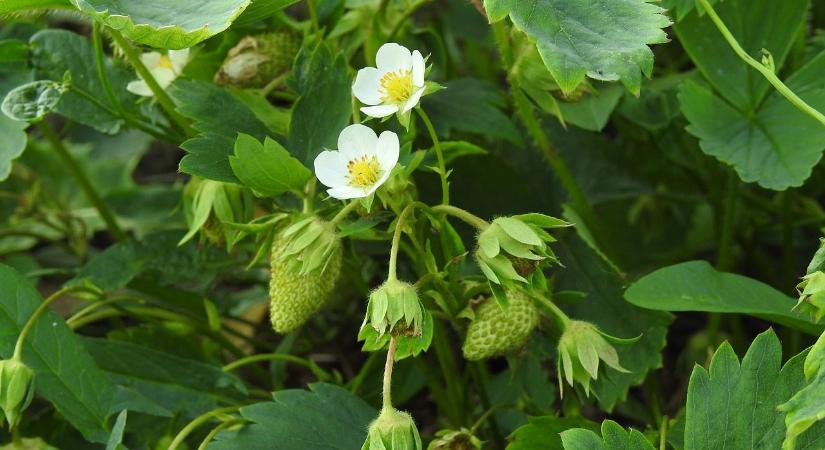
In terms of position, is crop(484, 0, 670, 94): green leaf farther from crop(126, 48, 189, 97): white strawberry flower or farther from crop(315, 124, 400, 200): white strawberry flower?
crop(126, 48, 189, 97): white strawberry flower

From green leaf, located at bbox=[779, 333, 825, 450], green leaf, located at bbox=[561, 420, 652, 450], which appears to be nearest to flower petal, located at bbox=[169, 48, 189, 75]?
green leaf, located at bbox=[561, 420, 652, 450]

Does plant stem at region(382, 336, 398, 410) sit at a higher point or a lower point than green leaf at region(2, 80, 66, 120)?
lower

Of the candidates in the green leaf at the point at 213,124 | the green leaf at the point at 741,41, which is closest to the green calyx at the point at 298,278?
the green leaf at the point at 213,124

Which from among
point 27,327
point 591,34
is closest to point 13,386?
point 27,327

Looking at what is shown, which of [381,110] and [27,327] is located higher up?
[381,110]

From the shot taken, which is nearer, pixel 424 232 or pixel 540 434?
pixel 540 434

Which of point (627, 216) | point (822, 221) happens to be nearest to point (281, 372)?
point (627, 216)

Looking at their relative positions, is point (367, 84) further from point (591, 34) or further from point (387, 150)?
point (591, 34)

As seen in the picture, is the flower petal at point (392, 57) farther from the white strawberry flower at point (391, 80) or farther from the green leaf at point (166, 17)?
the green leaf at point (166, 17)
